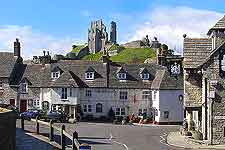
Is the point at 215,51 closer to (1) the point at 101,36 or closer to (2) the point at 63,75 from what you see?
(2) the point at 63,75

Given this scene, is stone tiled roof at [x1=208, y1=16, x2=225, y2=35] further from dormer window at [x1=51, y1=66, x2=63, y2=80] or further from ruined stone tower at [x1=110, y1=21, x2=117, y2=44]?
ruined stone tower at [x1=110, y1=21, x2=117, y2=44]

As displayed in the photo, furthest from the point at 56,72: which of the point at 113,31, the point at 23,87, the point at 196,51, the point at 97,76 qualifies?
the point at 113,31

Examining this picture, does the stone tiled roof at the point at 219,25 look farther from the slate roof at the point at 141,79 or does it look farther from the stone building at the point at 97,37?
the stone building at the point at 97,37

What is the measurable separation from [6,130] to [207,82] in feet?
85.1

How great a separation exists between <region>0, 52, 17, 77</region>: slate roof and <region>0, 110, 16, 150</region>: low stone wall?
48079mm

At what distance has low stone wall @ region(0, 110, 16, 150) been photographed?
24.4m

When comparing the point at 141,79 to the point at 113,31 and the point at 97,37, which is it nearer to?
the point at 97,37

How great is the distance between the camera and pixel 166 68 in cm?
7138

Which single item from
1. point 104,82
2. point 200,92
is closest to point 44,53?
point 104,82

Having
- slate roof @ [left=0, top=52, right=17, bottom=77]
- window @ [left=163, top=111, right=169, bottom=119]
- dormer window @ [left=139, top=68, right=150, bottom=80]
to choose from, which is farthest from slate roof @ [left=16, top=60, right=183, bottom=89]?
window @ [left=163, top=111, right=169, bottom=119]

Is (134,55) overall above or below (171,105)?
above

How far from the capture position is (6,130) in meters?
25.2

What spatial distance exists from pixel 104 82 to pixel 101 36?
3826 inches

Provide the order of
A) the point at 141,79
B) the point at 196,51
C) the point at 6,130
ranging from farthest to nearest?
the point at 141,79 → the point at 196,51 → the point at 6,130
